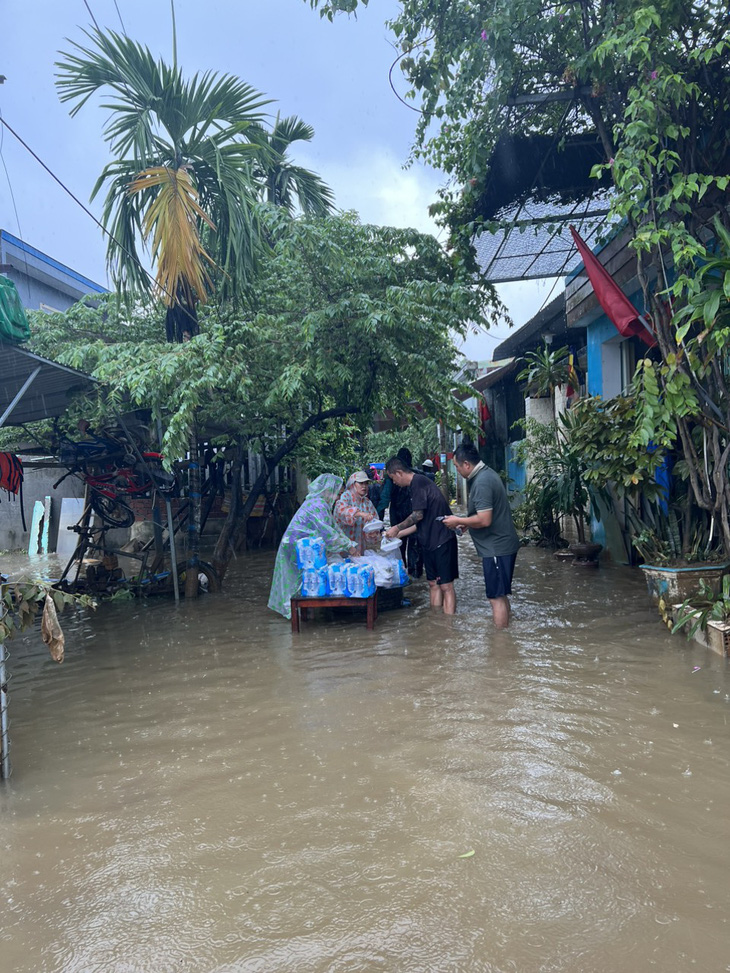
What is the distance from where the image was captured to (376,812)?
3.41 m

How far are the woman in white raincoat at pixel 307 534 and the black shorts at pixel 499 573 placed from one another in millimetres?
1481

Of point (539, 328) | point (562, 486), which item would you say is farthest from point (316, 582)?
point (539, 328)

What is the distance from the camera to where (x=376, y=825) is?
10.8ft

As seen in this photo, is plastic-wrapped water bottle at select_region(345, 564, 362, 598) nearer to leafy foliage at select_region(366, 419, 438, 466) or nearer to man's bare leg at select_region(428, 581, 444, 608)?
man's bare leg at select_region(428, 581, 444, 608)

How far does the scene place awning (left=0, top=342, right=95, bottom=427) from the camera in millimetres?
6059

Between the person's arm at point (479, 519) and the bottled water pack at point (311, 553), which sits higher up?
the person's arm at point (479, 519)

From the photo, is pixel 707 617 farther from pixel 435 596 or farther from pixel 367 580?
pixel 367 580

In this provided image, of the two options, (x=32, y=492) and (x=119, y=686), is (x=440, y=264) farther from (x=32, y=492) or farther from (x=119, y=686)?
(x=32, y=492)

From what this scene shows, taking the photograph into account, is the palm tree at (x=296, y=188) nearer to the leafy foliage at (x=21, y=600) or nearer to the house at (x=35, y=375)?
the house at (x=35, y=375)

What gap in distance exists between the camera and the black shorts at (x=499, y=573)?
21.6 feet

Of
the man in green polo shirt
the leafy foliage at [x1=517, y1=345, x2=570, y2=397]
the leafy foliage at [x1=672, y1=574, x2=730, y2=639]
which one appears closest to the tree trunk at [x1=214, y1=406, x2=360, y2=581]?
the man in green polo shirt

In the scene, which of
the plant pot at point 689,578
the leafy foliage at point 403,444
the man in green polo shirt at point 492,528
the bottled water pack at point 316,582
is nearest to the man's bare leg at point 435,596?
the man in green polo shirt at point 492,528

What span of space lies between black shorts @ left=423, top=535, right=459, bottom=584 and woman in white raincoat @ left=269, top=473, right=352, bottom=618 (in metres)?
0.85

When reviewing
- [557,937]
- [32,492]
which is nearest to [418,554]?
[557,937]
